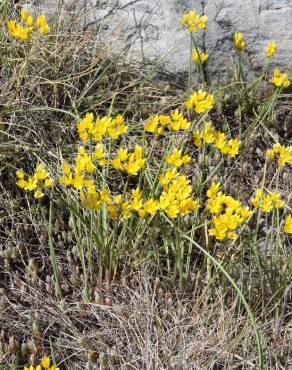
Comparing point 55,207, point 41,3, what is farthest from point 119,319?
point 41,3

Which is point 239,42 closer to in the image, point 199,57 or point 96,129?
point 199,57

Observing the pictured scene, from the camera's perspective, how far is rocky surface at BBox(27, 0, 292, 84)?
360 cm

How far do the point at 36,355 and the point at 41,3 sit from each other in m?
2.14

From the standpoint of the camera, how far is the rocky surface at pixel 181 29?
11.8 ft

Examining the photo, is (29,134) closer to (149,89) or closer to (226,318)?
(149,89)

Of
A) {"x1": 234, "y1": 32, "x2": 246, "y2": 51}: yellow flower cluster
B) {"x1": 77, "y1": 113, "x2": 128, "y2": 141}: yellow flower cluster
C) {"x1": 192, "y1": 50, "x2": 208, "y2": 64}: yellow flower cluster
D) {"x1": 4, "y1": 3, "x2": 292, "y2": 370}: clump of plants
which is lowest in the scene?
{"x1": 4, "y1": 3, "x2": 292, "y2": 370}: clump of plants

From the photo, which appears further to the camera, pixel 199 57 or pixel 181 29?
pixel 181 29

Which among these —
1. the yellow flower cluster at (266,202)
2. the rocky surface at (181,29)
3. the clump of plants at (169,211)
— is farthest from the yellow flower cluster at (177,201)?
the rocky surface at (181,29)

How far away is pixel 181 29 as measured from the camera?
362 centimetres

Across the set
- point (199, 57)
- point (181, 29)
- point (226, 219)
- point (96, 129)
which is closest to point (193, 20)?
point (199, 57)

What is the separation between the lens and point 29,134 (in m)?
3.28

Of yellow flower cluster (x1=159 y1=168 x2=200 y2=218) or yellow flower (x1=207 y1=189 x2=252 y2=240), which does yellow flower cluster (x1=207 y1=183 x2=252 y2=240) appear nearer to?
yellow flower (x1=207 y1=189 x2=252 y2=240)

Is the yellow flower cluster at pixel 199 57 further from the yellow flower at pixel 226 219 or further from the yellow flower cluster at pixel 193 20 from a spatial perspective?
the yellow flower at pixel 226 219

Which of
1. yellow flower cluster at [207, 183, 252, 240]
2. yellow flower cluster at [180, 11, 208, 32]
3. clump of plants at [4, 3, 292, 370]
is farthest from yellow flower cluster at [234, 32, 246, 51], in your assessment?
yellow flower cluster at [207, 183, 252, 240]
